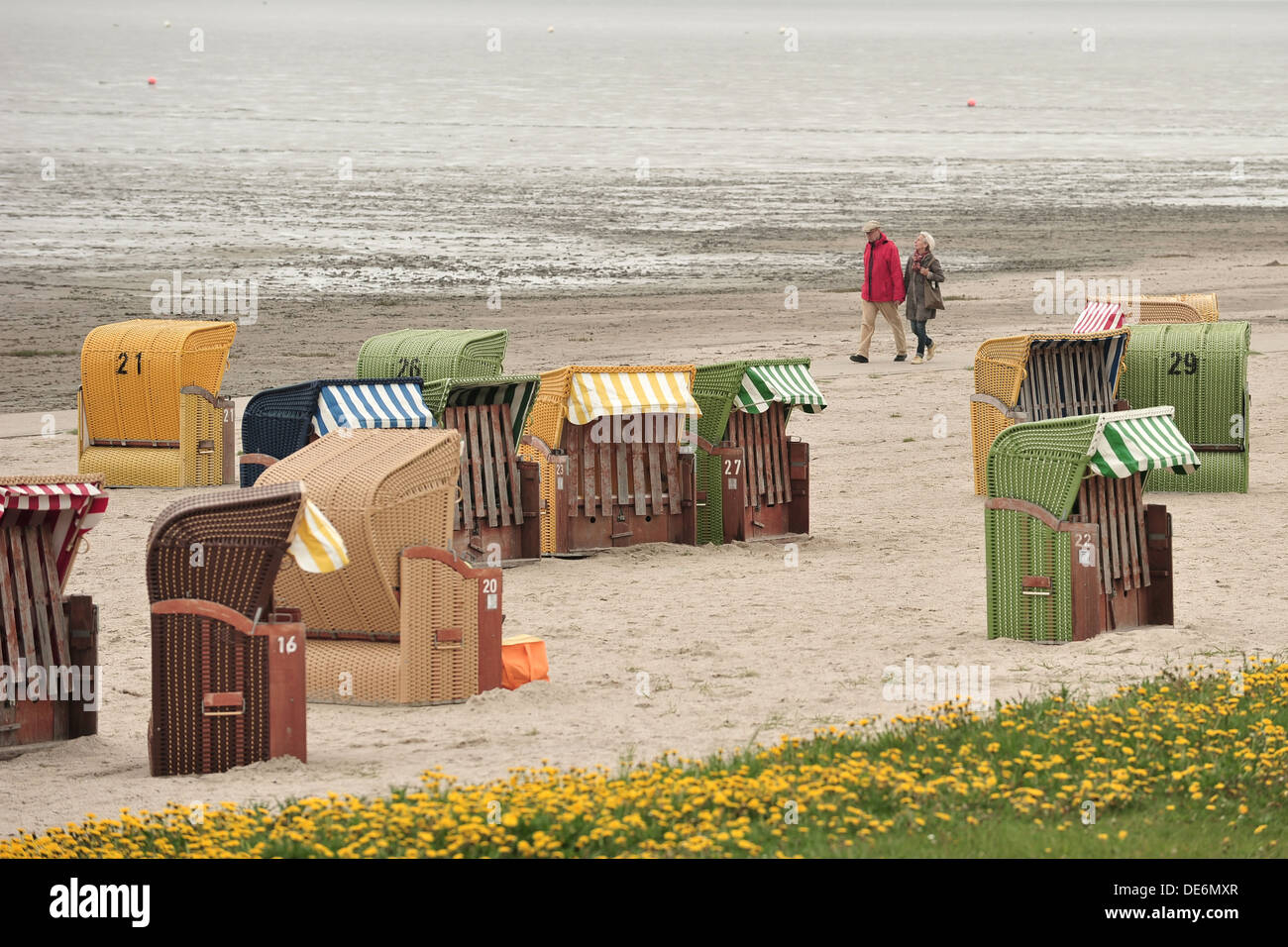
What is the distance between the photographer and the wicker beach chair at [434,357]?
55.0 feet

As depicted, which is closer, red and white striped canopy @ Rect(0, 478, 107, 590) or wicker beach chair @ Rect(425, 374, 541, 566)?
red and white striped canopy @ Rect(0, 478, 107, 590)

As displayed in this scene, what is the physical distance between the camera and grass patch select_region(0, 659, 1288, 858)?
271 inches

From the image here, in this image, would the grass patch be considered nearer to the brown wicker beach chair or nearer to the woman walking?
the brown wicker beach chair

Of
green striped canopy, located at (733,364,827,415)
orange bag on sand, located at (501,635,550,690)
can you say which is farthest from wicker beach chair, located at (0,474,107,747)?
green striped canopy, located at (733,364,827,415)

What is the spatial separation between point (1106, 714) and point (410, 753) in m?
3.19

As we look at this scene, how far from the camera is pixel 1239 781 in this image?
7.61m

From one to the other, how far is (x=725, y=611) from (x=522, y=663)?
7.18 feet

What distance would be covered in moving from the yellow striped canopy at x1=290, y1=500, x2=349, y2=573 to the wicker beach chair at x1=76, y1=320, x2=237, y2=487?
850 cm

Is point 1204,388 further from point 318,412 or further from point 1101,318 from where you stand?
point 318,412

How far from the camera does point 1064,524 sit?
428 inches

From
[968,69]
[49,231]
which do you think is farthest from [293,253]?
[968,69]

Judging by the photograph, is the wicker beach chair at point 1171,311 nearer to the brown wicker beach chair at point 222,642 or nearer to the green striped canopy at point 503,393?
the green striped canopy at point 503,393

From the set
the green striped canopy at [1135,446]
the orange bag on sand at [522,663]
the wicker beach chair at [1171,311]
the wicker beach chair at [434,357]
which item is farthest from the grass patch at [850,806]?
the wicker beach chair at [1171,311]
